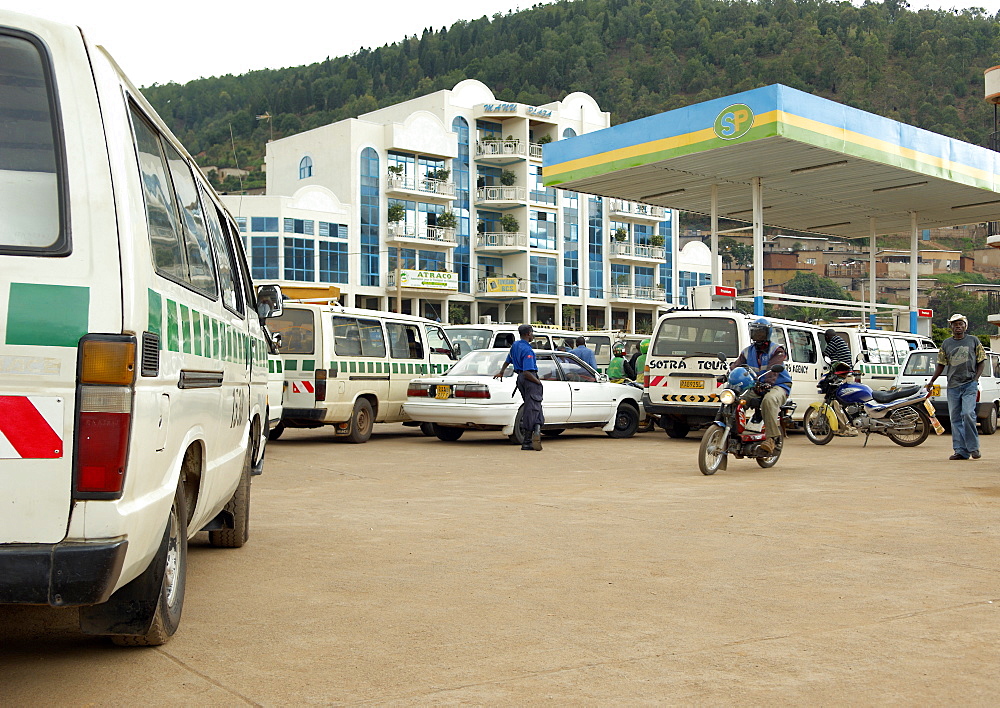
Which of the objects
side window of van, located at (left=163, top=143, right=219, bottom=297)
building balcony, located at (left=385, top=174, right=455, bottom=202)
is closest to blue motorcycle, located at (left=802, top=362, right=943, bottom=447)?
side window of van, located at (left=163, top=143, right=219, bottom=297)

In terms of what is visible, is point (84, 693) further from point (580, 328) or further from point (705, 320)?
point (580, 328)

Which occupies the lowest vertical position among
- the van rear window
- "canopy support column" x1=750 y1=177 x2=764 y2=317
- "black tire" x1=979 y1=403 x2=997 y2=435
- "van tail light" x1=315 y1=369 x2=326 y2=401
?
"black tire" x1=979 y1=403 x2=997 y2=435

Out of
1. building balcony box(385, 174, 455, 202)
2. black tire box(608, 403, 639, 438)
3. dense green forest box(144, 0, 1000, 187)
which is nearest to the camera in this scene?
black tire box(608, 403, 639, 438)

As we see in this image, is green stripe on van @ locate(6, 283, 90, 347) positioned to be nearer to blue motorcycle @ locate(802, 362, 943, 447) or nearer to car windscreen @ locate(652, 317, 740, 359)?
car windscreen @ locate(652, 317, 740, 359)

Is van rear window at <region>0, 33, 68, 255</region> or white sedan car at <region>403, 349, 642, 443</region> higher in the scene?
van rear window at <region>0, 33, 68, 255</region>

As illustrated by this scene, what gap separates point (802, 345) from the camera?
17656mm

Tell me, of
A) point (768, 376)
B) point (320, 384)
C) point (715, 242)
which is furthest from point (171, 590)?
point (715, 242)

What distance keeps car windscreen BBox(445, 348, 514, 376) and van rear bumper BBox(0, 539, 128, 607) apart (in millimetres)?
12412

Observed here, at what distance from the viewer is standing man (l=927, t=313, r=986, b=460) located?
1280 cm

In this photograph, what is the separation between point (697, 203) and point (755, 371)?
20732mm

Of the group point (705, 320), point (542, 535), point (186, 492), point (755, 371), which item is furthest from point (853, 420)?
point (186, 492)

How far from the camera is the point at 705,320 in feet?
54.3

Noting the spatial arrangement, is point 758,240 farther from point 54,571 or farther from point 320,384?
point 54,571

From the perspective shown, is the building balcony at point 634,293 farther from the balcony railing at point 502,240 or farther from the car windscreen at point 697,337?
the car windscreen at point 697,337
